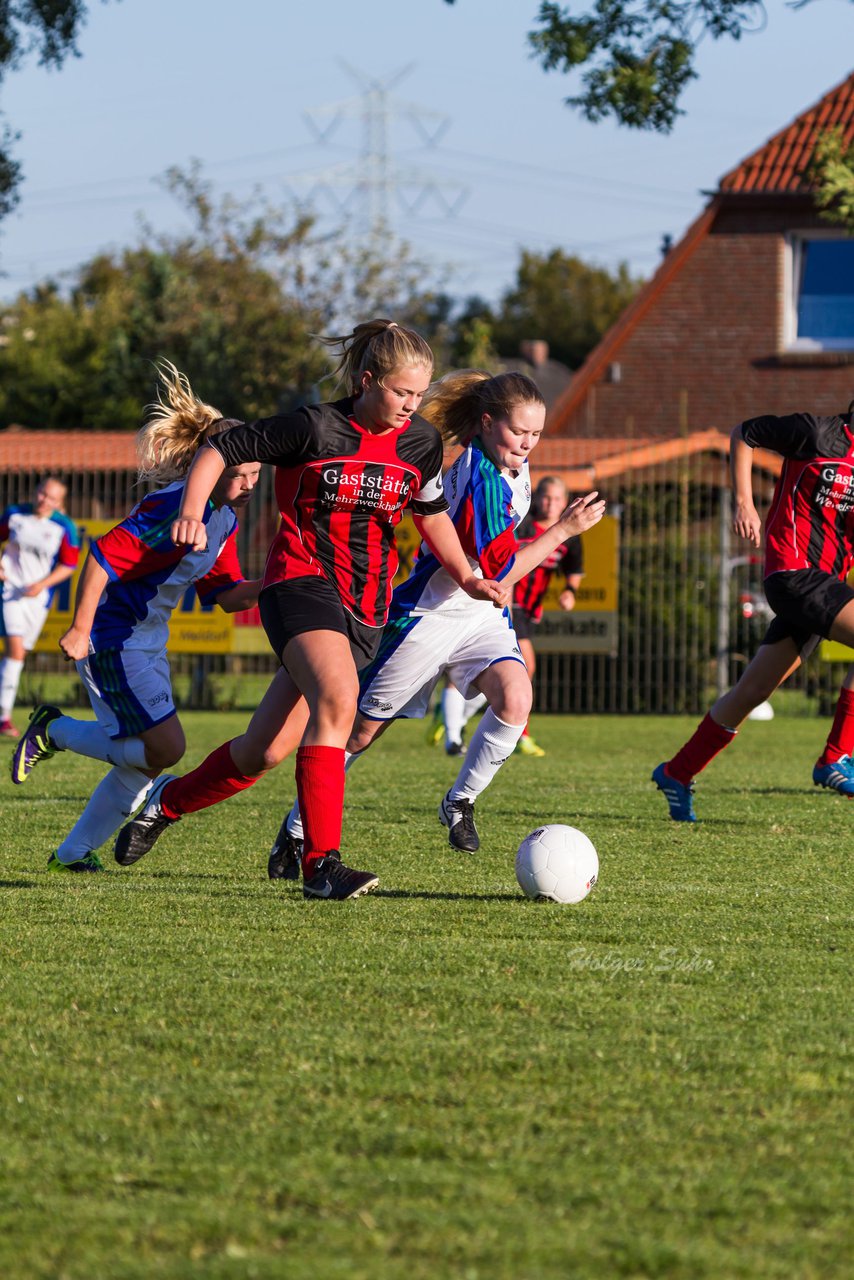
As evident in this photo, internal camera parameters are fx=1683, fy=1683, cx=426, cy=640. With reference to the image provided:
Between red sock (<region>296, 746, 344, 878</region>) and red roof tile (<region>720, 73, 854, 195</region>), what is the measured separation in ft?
77.4

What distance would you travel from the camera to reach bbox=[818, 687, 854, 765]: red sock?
790cm

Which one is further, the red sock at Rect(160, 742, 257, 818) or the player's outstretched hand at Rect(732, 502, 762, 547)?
the player's outstretched hand at Rect(732, 502, 762, 547)

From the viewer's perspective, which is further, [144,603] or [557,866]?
[144,603]

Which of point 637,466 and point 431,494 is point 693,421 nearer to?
point 637,466

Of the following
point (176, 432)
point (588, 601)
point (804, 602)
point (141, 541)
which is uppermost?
point (176, 432)

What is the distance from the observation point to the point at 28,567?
15508 mm

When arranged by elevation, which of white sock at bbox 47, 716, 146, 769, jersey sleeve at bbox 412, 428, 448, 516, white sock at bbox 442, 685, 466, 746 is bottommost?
white sock at bbox 442, 685, 466, 746

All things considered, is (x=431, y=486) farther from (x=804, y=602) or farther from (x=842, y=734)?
(x=842, y=734)

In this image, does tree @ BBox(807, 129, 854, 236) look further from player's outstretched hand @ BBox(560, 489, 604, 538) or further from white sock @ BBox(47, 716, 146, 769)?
white sock @ BBox(47, 716, 146, 769)

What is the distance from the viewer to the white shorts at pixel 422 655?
6539mm

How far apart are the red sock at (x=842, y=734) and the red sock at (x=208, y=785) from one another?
3.13 metres

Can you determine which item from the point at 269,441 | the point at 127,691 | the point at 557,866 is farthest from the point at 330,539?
the point at 557,866

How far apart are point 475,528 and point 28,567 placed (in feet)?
32.0

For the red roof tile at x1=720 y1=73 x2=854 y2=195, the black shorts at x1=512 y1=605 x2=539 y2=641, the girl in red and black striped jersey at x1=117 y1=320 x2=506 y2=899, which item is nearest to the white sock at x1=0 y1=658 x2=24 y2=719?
the black shorts at x1=512 y1=605 x2=539 y2=641
